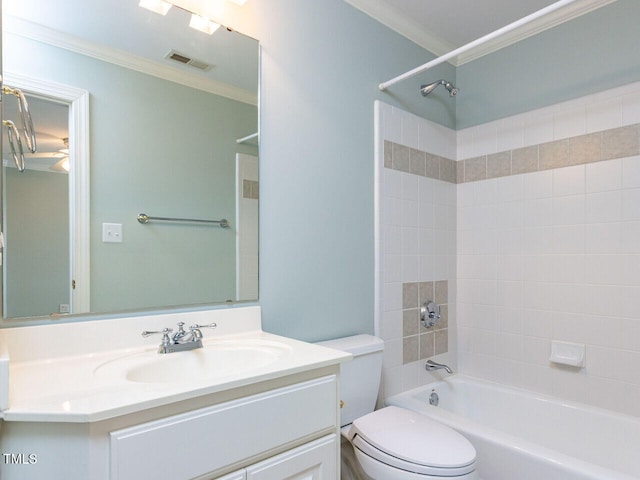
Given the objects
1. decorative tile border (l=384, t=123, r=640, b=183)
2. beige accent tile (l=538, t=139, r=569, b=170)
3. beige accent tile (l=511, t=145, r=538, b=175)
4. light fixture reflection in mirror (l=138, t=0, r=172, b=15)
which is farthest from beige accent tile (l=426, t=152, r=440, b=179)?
light fixture reflection in mirror (l=138, t=0, r=172, b=15)

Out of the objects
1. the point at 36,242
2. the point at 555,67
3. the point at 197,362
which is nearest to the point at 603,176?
the point at 555,67

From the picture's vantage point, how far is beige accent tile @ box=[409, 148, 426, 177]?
219 centimetres

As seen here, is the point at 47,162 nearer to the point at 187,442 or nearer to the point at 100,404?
the point at 100,404

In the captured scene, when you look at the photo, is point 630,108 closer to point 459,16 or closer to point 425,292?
point 459,16

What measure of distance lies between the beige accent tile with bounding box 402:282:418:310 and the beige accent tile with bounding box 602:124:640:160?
1.12m

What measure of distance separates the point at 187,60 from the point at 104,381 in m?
1.11

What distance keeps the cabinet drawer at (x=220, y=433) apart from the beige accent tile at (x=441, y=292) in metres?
1.33

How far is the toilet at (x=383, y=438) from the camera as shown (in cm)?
125

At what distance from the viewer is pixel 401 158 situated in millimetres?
2127

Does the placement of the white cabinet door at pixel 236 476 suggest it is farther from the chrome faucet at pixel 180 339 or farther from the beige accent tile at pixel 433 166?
the beige accent tile at pixel 433 166

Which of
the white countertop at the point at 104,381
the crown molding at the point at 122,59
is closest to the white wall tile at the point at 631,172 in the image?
the white countertop at the point at 104,381

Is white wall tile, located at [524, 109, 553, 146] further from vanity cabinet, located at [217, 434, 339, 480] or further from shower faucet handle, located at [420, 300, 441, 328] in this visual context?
vanity cabinet, located at [217, 434, 339, 480]

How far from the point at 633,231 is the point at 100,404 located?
86.1 inches

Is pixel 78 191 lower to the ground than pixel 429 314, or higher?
higher
